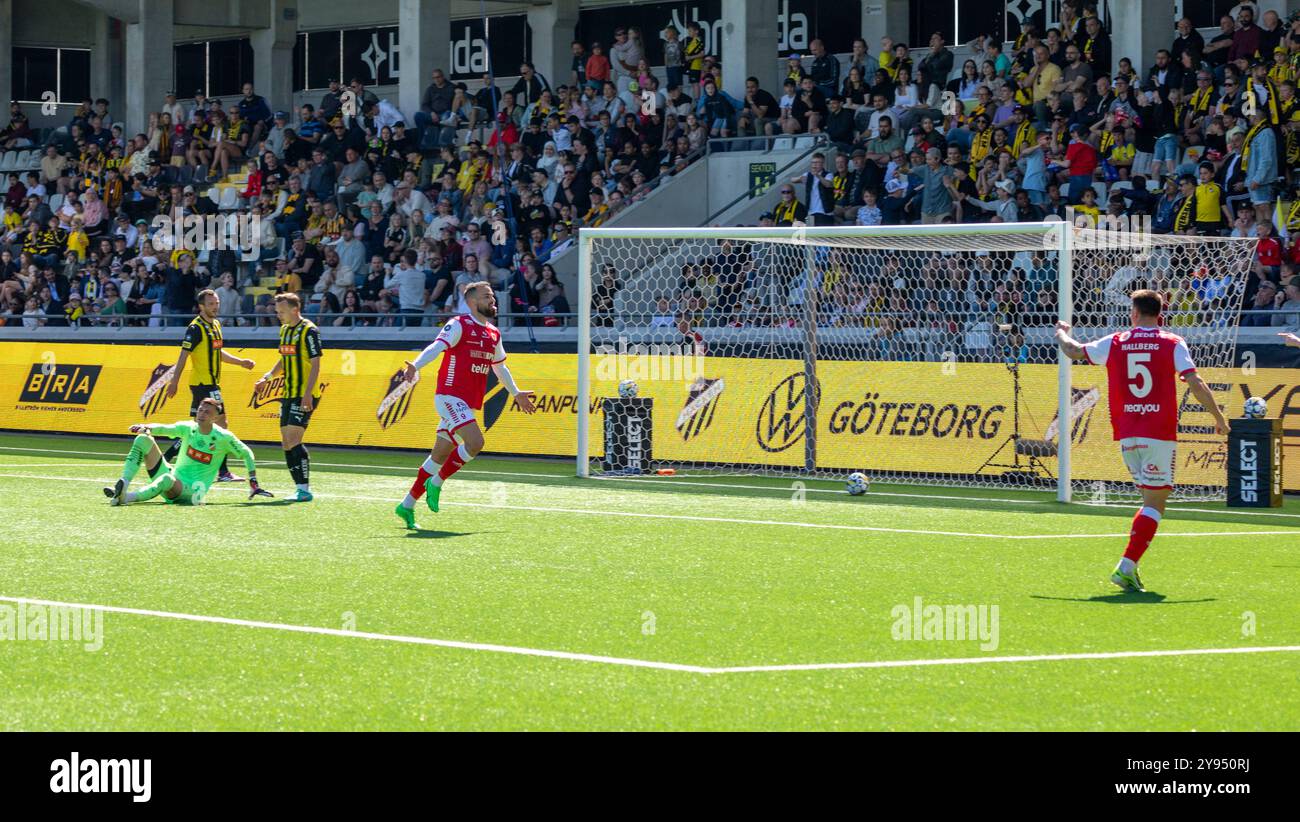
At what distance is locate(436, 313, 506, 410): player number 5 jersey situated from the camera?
15633 millimetres

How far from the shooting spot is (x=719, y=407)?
22125 millimetres

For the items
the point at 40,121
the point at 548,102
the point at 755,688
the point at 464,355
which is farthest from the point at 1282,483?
the point at 40,121

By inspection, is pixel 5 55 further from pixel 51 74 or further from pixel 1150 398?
pixel 1150 398

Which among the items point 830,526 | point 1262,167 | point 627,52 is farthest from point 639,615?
point 627,52

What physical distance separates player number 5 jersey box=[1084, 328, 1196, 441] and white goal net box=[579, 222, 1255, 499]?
6114 mm

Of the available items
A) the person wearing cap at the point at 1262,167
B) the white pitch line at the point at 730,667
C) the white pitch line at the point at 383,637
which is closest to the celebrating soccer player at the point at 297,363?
the white pitch line at the point at 383,637

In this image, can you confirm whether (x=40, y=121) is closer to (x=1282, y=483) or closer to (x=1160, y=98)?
(x=1160, y=98)

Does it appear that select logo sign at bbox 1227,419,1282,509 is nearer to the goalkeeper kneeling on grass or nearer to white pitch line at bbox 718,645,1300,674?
white pitch line at bbox 718,645,1300,674

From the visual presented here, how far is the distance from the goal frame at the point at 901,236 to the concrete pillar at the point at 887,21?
47.5 feet

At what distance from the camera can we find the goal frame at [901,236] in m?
18.2

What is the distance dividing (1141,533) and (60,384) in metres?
20.5
